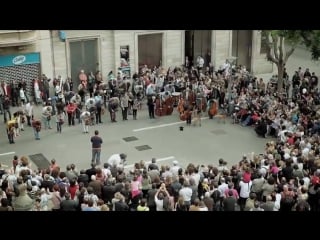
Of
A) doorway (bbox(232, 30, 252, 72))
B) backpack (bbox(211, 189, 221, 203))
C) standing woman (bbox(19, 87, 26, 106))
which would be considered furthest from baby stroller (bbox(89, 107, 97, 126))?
doorway (bbox(232, 30, 252, 72))

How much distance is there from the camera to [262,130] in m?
21.8

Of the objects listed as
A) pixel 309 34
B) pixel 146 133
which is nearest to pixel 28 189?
pixel 146 133

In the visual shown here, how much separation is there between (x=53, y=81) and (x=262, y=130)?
30.5 ft

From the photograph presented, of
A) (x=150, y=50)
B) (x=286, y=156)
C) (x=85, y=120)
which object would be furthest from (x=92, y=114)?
(x=286, y=156)

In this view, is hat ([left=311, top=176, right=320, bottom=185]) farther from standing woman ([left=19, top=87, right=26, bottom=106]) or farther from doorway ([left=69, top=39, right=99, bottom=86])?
doorway ([left=69, top=39, right=99, bottom=86])

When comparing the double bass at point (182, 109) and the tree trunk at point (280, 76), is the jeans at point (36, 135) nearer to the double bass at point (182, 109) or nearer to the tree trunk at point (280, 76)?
the double bass at point (182, 109)

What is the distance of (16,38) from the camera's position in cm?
2420

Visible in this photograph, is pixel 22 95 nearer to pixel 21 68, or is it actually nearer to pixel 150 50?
pixel 21 68

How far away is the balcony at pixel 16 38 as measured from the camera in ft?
78.3

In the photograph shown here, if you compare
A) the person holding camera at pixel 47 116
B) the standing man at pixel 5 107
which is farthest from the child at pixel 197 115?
the standing man at pixel 5 107

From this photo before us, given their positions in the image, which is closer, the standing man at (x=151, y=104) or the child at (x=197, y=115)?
the child at (x=197, y=115)

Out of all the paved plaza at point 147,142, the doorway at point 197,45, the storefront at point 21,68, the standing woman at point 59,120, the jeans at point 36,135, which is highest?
the doorway at point 197,45
